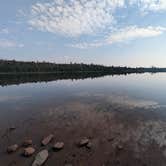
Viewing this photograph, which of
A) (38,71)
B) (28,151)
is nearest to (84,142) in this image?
(28,151)

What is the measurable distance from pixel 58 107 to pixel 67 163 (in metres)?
14.9

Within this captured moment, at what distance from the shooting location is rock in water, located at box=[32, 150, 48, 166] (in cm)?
1143

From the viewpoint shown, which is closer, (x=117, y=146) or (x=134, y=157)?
(x=134, y=157)

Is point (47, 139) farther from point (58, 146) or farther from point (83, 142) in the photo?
point (83, 142)

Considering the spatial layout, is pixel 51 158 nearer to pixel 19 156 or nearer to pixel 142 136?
pixel 19 156

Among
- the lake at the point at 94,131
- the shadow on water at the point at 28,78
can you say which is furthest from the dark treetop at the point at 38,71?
the lake at the point at 94,131

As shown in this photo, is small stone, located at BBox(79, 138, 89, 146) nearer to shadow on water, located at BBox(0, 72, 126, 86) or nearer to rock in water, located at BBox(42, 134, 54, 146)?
rock in water, located at BBox(42, 134, 54, 146)

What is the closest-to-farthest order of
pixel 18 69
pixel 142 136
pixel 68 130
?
1. pixel 142 136
2. pixel 68 130
3. pixel 18 69

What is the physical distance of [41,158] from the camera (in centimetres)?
1191

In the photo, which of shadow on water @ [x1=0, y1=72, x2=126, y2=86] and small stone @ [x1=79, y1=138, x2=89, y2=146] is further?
shadow on water @ [x1=0, y1=72, x2=126, y2=86]

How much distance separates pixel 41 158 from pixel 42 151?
79 centimetres

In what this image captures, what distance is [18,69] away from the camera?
4584 inches

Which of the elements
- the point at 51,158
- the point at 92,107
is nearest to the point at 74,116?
the point at 92,107

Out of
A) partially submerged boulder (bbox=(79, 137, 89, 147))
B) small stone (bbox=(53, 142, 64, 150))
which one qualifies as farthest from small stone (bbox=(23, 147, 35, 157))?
partially submerged boulder (bbox=(79, 137, 89, 147))
